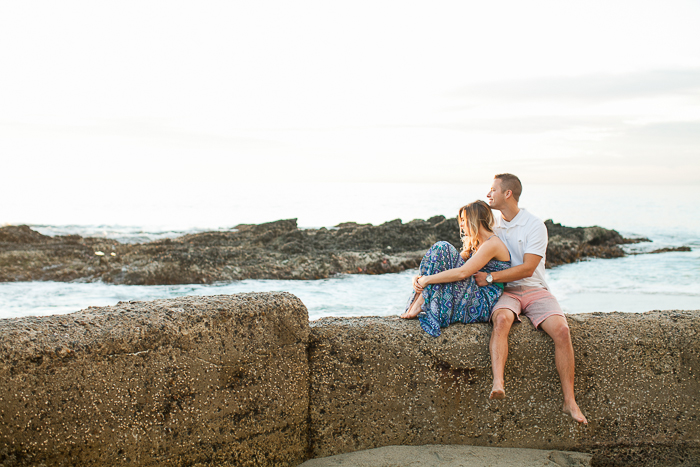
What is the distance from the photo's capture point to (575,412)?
3.12m

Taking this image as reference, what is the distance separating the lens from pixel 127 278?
10.6 m

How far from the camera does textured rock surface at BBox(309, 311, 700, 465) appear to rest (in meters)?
3.11

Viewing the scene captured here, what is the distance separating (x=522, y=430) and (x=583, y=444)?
396 mm

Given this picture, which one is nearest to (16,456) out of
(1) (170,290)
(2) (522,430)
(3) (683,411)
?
(2) (522,430)

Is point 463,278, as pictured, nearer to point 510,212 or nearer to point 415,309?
point 415,309

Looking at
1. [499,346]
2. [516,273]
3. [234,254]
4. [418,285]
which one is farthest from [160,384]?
[234,254]

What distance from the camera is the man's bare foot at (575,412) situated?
3090 mm

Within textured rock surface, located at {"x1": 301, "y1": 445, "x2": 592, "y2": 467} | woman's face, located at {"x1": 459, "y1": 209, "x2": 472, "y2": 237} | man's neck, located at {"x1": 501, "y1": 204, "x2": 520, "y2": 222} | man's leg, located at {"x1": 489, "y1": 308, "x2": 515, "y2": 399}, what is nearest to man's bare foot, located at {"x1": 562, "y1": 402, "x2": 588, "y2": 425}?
textured rock surface, located at {"x1": 301, "y1": 445, "x2": 592, "y2": 467}

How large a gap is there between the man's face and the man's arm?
501mm

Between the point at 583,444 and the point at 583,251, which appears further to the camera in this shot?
the point at 583,251

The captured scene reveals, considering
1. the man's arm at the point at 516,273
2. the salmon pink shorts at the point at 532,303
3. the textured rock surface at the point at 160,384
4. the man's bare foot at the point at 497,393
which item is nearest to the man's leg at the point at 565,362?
the salmon pink shorts at the point at 532,303

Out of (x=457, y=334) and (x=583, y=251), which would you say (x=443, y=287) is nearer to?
(x=457, y=334)

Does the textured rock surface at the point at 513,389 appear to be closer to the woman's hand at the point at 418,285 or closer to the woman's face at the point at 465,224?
the woman's hand at the point at 418,285

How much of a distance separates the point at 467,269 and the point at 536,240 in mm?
600
